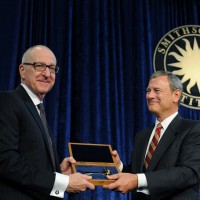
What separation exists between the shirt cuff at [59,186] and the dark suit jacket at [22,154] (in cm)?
3

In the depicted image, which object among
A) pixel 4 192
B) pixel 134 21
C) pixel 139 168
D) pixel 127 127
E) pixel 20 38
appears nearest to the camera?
pixel 4 192

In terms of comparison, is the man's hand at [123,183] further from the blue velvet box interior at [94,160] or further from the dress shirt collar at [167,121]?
the dress shirt collar at [167,121]

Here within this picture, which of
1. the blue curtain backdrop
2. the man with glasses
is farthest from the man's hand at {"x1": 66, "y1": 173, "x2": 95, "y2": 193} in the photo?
the blue curtain backdrop

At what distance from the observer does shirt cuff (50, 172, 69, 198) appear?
188cm

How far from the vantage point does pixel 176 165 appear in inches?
86.4

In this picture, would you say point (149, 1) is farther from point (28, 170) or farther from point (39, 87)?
point (28, 170)

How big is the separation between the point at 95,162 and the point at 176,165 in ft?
1.58

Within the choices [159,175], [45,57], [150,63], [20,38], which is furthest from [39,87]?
[150,63]

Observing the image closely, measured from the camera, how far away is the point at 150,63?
4.11 metres

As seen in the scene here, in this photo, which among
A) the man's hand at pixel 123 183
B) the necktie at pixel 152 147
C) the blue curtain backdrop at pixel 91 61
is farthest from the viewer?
the blue curtain backdrop at pixel 91 61

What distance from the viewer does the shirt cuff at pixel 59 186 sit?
1.88 meters

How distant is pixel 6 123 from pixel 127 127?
85.2 inches

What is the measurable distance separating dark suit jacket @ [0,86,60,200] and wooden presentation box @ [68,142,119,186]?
227 millimetres

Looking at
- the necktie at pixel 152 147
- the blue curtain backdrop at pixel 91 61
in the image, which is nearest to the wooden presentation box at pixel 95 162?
the necktie at pixel 152 147
